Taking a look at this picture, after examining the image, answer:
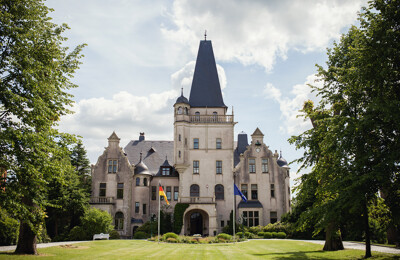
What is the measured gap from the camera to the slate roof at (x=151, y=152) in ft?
165

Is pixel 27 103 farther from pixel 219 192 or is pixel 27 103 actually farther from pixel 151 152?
pixel 151 152

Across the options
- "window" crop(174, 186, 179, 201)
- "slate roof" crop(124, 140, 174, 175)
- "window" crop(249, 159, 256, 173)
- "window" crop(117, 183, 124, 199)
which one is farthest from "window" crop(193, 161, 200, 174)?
"window" crop(117, 183, 124, 199)

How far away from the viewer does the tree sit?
15.1 m

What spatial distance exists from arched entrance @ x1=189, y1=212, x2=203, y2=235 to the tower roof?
15079mm

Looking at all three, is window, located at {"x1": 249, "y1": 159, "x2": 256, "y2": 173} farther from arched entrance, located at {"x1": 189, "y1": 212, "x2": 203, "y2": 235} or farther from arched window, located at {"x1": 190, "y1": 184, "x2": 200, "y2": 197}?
arched entrance, located at {"x1": 189, "y1": 212, "x2": 203, "y2": 235}

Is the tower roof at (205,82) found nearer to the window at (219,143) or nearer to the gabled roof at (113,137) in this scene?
the window at (219,143)

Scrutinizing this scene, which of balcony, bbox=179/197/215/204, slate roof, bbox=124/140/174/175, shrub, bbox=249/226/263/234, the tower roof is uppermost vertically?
the tower roof

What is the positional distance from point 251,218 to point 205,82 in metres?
20.1

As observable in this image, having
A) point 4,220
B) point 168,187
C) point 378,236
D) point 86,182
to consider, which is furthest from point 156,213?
point 4,220

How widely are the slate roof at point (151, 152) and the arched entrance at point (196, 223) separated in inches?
314

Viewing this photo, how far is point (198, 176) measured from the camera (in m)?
47.2

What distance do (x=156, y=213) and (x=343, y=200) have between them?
1332 inches

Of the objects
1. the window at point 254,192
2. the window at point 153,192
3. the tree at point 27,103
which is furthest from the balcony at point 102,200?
the tree at point 27,103

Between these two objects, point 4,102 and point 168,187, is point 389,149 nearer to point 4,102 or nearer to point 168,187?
point 4,102
